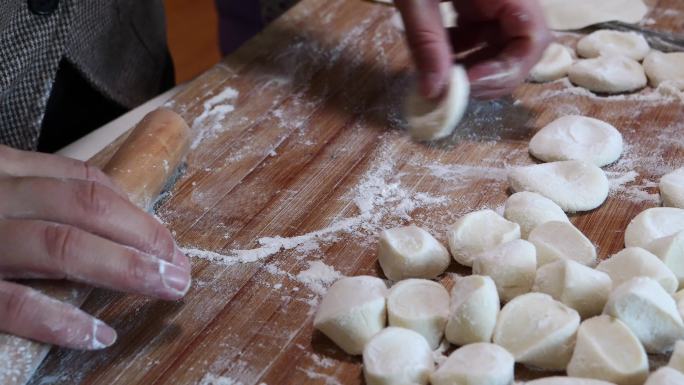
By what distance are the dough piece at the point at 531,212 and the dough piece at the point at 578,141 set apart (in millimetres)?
142

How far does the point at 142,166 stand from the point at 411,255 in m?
0.44

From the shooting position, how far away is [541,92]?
4.69 ft

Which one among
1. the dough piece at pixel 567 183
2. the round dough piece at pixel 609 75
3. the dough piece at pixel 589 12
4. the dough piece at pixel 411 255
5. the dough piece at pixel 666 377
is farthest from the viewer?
the dough piece at pixel 589 12

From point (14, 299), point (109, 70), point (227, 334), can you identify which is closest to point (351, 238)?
point (227, 334)

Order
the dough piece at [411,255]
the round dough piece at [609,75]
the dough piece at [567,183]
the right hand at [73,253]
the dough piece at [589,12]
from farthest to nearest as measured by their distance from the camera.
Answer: the dough piece at [589,12] < the round dough piece at [609,75] < the dough piece at [567,183] < the dough piece at [411,255] < the right hand at [73,253]

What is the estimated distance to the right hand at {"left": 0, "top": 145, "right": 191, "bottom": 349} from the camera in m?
0.93

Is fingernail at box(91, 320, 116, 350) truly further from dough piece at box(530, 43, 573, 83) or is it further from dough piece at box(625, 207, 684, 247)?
dough piece at box(530, 43, 573, 83)

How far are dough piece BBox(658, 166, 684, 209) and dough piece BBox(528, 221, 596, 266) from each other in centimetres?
18

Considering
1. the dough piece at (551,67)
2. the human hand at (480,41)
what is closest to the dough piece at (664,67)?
the dough piece at (551,67)

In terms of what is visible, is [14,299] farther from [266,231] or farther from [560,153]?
[560,153]

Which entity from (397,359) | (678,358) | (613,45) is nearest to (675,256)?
(678,358)

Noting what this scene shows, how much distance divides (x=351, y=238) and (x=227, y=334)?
9.4 inches

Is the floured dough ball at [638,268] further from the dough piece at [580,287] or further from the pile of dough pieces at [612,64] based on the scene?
the pile of dough pieces at [612,64]

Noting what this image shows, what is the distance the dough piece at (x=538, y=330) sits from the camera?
911 mm
